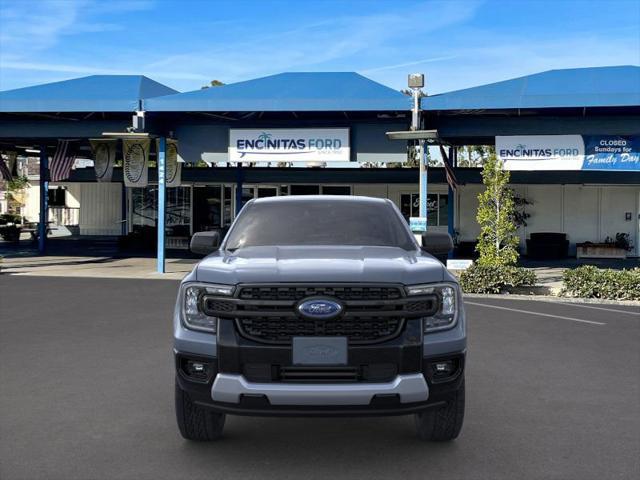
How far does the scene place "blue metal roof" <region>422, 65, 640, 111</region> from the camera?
16812 mm

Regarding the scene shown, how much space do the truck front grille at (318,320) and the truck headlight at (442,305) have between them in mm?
88

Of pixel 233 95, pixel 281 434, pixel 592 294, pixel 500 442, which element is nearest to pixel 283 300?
pixel 281 434

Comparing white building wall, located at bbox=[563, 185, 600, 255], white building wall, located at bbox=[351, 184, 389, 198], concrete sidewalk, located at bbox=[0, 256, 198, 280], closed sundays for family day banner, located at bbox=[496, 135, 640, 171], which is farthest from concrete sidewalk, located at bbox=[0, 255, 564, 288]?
white building wall, located at bbox=[351, 184, 389, 198]

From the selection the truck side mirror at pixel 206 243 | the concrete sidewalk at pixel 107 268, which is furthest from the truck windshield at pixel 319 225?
the concrete sidewalk at pixel 107 268

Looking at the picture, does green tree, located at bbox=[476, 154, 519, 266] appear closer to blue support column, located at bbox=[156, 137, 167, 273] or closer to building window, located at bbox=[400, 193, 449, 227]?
blue support column, located at bbox=[156, 137, 167, 273]

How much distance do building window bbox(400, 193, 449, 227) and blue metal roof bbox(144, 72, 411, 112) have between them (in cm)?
1082

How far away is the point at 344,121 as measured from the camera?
1986cm

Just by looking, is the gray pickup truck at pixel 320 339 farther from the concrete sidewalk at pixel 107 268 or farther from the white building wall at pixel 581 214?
the white building wall at pixel 581 214

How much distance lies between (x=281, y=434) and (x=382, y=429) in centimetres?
80

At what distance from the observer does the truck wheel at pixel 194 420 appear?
4.65 metres

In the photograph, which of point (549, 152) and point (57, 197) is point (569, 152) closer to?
point (549, 152)

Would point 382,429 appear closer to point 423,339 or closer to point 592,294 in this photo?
point 423,339

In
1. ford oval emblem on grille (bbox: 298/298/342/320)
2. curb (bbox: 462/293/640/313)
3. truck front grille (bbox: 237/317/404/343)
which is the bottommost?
curb (bbox: 462/293/640/313)

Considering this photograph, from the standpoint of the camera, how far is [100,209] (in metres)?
35.4
